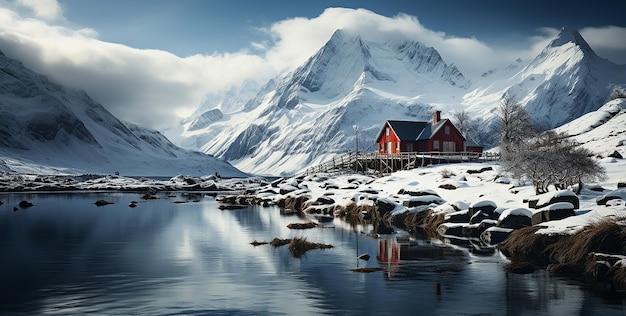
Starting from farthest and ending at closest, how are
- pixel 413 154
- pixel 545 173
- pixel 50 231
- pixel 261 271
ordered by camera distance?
pixel 413 154, pixel 50 231, pixel 545 173, pixel 261 271

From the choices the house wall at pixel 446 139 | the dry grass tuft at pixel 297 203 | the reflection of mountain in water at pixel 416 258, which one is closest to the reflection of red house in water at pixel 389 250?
the reflection of mountain in water at pixel 416 258

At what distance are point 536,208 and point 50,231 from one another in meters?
36.6

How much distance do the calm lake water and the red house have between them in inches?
2181

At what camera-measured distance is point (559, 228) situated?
30.7 meters

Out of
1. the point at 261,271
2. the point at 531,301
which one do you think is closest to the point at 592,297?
the point at 531,301

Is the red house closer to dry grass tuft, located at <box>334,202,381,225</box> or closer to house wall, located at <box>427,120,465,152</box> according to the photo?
house wall, located at <box>427,120,465,152</box>

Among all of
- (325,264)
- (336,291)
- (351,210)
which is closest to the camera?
(336,291)

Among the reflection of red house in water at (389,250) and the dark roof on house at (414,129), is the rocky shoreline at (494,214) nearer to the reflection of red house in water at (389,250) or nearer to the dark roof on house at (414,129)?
the reflection of red house in water at (389,250)

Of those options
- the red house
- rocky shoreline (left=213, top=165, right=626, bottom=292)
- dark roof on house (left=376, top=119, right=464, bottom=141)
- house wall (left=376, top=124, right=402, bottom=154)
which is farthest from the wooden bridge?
rocky shoreline (left=213, top=165, right=626, bottom=292)

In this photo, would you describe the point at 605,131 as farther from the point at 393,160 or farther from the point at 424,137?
the point at 393,160

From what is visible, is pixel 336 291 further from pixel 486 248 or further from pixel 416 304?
pixel 486 248

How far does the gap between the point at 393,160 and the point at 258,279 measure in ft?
205

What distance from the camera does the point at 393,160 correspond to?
86438mm

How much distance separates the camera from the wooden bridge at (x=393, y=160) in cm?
7838
